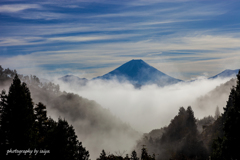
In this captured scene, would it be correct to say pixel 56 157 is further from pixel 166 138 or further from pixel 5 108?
pixel 166 138

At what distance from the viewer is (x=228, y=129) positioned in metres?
18.2

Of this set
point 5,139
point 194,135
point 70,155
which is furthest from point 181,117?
point 5,139

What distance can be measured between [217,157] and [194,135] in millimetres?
49423

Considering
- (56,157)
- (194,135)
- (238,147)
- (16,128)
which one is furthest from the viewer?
(194,135)

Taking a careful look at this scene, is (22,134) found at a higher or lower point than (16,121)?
lower

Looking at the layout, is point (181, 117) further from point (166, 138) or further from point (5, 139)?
point (5, 139)

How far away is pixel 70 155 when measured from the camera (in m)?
25.5

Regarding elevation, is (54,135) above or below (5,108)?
below

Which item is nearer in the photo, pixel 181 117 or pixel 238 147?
pixel 238 147

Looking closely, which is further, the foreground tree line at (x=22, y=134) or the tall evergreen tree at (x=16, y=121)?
the tall evergreen tree at (x=16, y=121)

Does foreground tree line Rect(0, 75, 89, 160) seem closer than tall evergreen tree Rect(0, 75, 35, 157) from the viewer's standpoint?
Yes

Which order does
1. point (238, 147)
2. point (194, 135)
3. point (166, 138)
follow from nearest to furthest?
1. point (238, 147)
2. point (194, 135)
3. point (166, 138)

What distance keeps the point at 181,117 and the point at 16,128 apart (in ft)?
195

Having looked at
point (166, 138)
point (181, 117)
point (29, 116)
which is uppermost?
point (29, 116)
